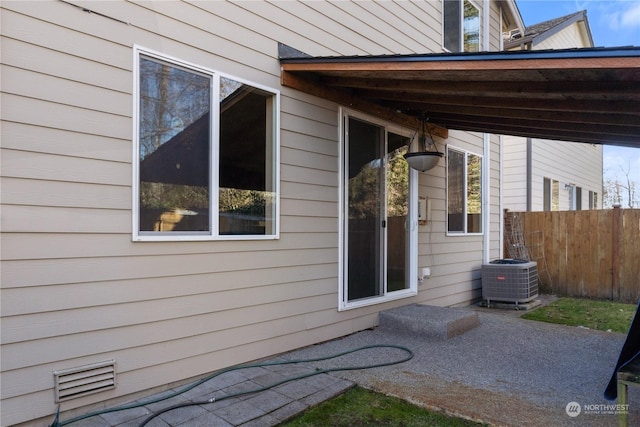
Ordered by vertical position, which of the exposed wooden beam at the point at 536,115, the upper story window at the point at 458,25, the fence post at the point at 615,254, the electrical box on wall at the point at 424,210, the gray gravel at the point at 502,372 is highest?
the upper story window at the point at 458,25

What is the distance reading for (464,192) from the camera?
6672 millimetres

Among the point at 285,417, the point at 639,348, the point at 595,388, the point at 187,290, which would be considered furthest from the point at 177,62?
the point at 595,388

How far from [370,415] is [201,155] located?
219 centimetres

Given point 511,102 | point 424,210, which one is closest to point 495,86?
point 511,102

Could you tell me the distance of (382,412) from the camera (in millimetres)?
2746

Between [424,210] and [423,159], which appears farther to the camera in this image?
[424,210]

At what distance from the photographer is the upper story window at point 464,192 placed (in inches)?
250

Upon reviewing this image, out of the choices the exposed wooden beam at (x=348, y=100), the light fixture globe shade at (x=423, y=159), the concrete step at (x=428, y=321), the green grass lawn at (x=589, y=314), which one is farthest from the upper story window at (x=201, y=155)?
the green grass lawn at (x=589, y=314)

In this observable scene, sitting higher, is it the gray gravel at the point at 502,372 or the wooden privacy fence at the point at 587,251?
the wooden privacy fence at the point at 587,251

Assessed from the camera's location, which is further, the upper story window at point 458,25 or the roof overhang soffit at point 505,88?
the upper story window at point 458,25

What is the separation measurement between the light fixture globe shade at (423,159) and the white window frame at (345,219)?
42 centimetres

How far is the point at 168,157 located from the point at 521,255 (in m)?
7.05

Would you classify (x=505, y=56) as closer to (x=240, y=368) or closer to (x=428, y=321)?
(x=428, y=321)

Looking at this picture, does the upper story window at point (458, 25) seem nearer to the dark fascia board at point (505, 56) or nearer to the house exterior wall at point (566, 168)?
the dark fascia board at point (505, 56)
